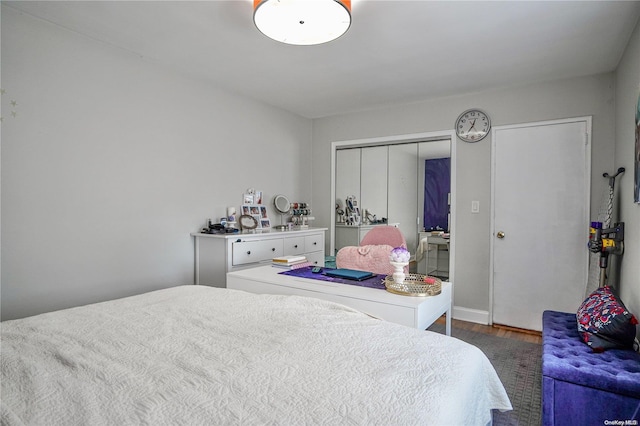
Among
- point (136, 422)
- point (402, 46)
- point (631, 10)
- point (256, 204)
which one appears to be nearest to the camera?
point (136, 422)

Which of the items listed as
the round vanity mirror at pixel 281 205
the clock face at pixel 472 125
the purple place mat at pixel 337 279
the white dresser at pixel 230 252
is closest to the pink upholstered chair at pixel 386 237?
the purple place mat at pixel 337 279

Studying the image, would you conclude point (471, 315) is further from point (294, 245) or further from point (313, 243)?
point (294, 245)

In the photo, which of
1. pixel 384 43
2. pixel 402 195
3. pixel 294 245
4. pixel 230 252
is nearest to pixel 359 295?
pixel 230 252

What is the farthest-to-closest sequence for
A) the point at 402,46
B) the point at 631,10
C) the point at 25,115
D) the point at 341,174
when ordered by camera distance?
the point at 341,174, the point at 402,46, the point at 25,115, the point at 631,10

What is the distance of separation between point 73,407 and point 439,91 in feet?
12.2

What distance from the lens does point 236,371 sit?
1.04m

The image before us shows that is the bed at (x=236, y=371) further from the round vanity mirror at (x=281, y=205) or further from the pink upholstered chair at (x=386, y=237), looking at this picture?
the round vanity mirror at (x=281, y=205)

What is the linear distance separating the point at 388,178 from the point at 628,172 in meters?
2.43

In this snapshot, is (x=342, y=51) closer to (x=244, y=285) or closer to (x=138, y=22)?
(x=138, y=22)

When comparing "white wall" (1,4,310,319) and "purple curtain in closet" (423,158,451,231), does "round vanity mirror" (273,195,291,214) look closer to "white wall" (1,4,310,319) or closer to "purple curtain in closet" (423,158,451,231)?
"white wall" (1,4,310,319)

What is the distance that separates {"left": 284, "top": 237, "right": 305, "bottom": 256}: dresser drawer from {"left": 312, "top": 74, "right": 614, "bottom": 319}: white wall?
153cm

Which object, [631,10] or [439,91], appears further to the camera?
[439,91]

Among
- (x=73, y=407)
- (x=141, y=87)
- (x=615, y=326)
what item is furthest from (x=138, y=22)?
(x=615, y=326)

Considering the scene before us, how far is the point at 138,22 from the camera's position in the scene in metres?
2.31
